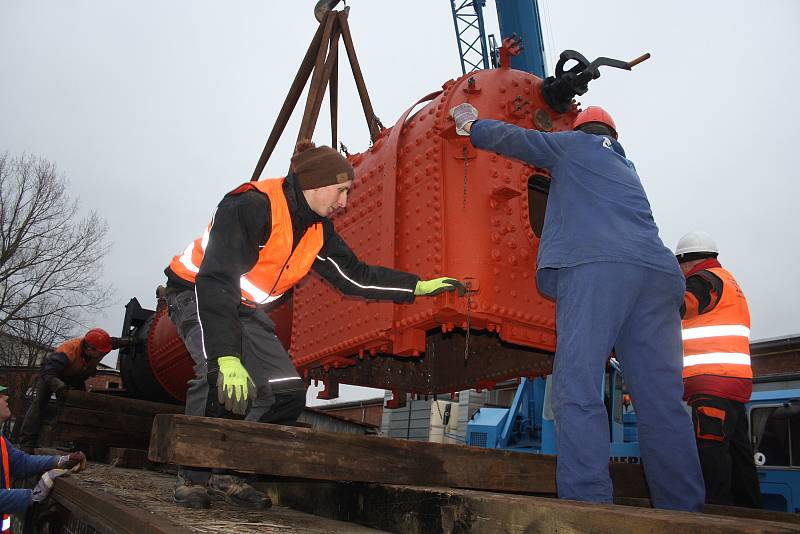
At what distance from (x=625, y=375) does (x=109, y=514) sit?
91.9 inches

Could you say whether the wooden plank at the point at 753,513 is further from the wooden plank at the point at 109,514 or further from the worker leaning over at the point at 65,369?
the worker leaning over at the point at 65,369

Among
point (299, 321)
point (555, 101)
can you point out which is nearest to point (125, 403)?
point (299, 321)

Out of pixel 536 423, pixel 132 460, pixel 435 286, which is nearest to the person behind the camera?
pixel 435 286

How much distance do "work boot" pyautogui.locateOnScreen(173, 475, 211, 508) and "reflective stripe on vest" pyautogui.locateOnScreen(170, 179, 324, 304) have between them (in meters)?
0.85

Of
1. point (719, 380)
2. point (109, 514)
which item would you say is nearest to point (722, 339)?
point (719, 380)

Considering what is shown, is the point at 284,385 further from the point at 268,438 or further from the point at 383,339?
the point at 383,339

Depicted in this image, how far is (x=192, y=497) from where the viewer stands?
2.23 meters

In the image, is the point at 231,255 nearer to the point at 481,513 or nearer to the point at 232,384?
the point at 232,384

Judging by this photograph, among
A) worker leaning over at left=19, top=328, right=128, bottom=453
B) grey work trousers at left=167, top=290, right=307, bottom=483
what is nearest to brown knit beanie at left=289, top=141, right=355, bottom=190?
grey work trousers at left=167, top=290, right=307, bottom=483

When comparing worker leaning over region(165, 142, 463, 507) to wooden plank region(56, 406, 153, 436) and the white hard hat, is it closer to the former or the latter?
the white hard hat

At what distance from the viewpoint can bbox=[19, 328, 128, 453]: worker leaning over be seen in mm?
7363

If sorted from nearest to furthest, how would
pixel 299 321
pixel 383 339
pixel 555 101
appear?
pixel 383 339
pixel 555 101
pixel 299 321

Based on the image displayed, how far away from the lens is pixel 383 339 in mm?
4141

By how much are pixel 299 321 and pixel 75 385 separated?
4.67m
